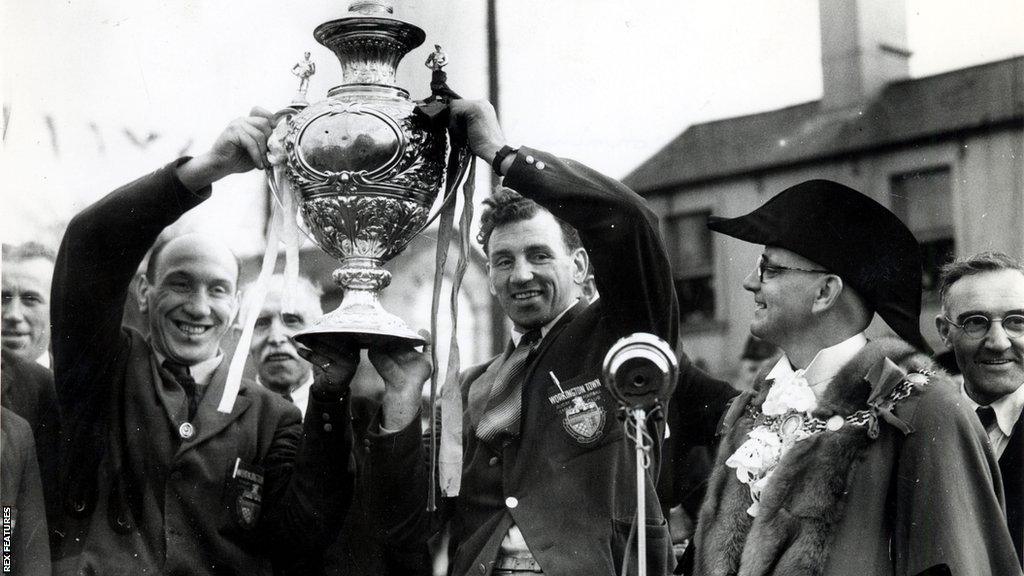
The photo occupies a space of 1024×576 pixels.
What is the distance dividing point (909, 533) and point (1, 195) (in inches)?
140

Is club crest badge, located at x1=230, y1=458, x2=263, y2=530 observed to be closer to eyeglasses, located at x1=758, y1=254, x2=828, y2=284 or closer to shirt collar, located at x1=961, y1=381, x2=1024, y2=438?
eyeglasses, located at x1=758, y1=254, x2=828, y2=284

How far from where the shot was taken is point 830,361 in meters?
3.00

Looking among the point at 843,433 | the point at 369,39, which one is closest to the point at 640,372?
the point at 843,433

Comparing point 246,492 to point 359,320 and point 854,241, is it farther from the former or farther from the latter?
point 854,241

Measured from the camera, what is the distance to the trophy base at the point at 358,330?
3062 mm

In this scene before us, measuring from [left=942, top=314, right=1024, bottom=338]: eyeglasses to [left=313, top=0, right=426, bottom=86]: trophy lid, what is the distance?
1814mm

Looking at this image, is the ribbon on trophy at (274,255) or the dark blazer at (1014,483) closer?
the ribbon on trophy at (274,255)

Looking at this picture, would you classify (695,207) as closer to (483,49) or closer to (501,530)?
(483,49)

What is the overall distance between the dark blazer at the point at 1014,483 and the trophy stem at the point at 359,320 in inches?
65.8

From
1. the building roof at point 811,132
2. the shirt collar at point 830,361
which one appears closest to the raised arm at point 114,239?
the shirt collar at point 830,361

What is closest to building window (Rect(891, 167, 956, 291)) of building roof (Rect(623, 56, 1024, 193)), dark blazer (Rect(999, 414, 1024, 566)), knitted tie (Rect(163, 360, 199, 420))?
building roof (Rect(623, 56, 1024, 193))

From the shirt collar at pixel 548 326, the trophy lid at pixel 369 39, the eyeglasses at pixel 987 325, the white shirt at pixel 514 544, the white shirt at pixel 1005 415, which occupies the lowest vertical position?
the white shirt at pixel 514 544

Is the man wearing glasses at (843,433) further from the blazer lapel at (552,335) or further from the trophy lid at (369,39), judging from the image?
the trophy lid at (369,39)

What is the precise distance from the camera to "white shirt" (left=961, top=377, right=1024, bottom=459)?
3.52m
